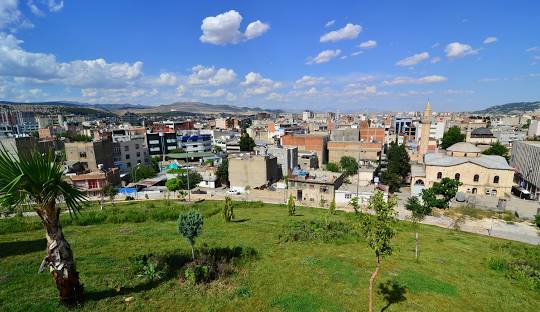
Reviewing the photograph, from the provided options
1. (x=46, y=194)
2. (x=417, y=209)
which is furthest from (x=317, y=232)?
(x=417, y=209)

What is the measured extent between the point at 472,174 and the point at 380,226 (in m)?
45.9

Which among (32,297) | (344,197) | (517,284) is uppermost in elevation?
(32,297)

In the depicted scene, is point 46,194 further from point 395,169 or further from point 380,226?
point 395,169

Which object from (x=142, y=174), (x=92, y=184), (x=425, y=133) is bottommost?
(x=142, y=174)

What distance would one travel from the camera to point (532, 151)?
4719 centimetres

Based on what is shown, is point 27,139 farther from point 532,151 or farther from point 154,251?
point 532,151

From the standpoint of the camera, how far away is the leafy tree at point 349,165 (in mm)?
60406

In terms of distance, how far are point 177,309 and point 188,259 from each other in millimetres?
3644

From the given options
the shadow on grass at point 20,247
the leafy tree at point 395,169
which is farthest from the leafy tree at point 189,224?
the leafy tree at point 395,169

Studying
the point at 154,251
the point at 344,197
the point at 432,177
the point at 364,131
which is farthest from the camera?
the point at 364,131

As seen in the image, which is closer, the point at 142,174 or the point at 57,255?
the point at 57,255

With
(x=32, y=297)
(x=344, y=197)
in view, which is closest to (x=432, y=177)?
(x=344, y=197)

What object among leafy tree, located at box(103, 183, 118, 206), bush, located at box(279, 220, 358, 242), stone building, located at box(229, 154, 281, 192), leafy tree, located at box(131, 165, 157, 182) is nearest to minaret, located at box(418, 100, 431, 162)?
stone building, located at box(229, 154, 281, 192)

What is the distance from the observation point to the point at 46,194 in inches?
297
